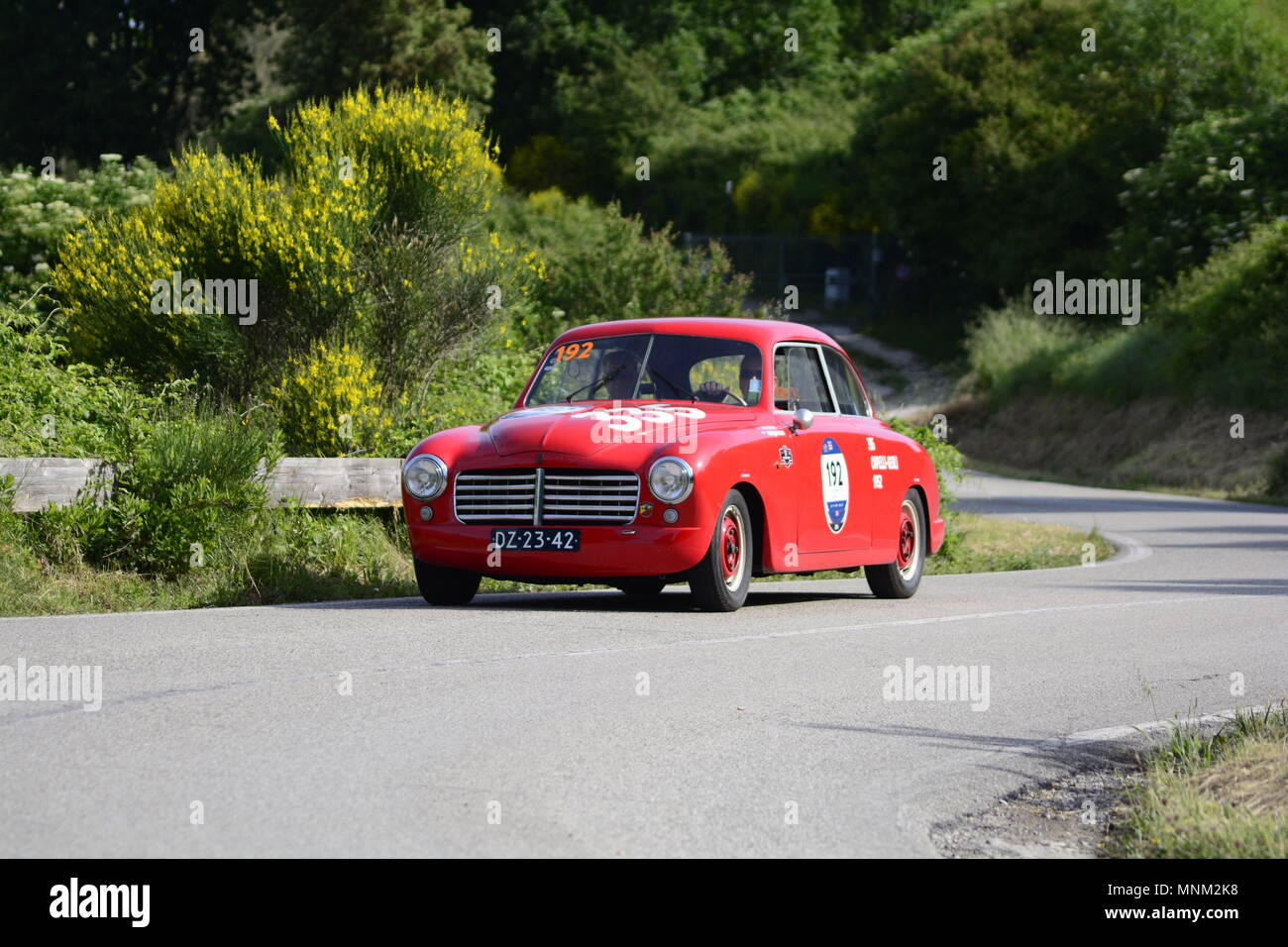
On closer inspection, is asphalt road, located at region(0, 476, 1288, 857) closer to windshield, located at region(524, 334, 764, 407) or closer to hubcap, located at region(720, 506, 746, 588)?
hubcap, located at region(720, 506, 746, 588)

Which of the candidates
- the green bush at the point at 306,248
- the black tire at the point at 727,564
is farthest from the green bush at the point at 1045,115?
the black tire at the point at 727,564

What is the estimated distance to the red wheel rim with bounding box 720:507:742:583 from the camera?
457 inches

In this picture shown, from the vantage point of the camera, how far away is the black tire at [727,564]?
11.4m

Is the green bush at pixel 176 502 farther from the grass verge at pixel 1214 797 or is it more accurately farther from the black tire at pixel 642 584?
the grass verge at pixel 1214 797

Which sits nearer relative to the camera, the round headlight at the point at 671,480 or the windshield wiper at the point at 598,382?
the round headlight at the point at 671,480

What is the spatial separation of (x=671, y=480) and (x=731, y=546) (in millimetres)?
844

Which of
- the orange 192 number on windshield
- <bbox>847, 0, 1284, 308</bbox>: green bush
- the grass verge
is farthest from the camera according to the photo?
<bbox>847, 0, 1284, 308</bbox>: green bush

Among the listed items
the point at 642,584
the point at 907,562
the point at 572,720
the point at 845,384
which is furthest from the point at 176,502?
the point at 572,720

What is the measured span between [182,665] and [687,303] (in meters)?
21.5

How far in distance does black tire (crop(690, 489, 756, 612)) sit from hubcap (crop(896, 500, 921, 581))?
2512 mm

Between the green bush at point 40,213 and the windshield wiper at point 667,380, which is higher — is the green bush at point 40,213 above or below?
above

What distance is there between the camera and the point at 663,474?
439 inches

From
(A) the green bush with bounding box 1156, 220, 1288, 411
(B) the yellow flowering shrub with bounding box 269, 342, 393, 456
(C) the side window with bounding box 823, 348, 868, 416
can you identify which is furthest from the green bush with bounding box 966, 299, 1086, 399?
(C) the side window with bounding box 823, 348, 868, 416

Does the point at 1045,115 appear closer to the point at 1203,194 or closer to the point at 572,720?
the point at 1203,194
